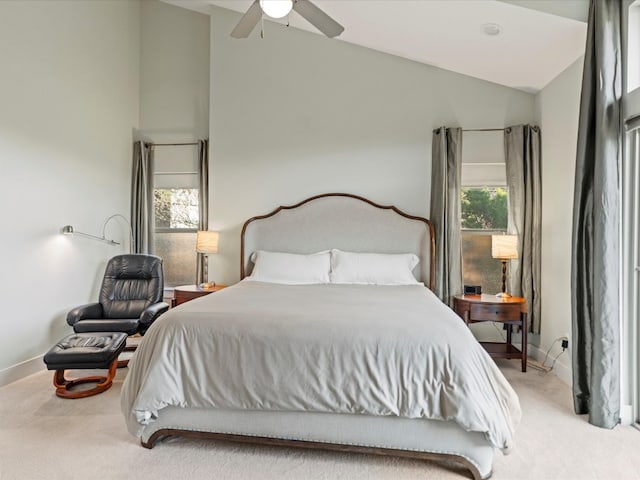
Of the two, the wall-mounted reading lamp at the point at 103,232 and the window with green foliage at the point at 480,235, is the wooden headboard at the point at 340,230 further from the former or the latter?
the wall-mounted reading lamp at the point at 103,232

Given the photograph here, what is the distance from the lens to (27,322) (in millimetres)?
3646

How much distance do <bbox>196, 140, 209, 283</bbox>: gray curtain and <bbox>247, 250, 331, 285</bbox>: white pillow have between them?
0.84 meters

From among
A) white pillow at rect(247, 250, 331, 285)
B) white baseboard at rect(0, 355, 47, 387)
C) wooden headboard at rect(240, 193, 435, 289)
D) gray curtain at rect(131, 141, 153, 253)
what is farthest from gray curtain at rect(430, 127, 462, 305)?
white baseboard at rect(0, 355, 47, 387)

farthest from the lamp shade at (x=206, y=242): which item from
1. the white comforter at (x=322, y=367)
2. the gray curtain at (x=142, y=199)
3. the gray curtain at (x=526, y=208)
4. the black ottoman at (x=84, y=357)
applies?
the gray curtain at (x=526, y=208)

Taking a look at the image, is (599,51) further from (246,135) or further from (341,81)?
(246,135)

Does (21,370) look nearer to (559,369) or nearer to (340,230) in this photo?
(340,230)

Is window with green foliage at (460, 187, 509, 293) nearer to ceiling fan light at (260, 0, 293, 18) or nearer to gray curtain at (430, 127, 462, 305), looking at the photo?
gray curtain at (430, 127, 462, 305)

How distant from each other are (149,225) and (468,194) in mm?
3786

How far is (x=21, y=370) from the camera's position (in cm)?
354

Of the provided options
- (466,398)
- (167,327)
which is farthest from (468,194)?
(167,327)

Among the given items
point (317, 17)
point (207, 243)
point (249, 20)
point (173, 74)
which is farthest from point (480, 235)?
point (173, 74)

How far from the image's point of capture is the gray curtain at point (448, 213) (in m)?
4.25

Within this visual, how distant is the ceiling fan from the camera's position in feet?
8.08

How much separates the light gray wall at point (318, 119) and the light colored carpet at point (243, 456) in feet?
7.77
